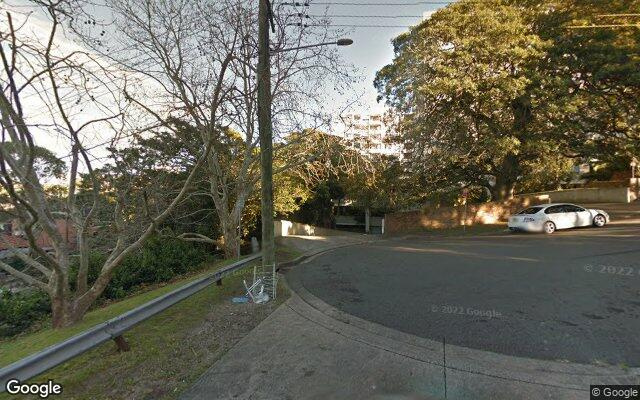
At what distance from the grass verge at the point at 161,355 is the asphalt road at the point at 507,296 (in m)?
1.96

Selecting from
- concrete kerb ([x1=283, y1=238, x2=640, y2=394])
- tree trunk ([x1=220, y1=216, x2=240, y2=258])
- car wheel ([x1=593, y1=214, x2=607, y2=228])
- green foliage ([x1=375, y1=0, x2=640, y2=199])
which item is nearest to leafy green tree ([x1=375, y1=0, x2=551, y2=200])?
green foliage ([x1=375, y1=0, x2=640, y2=199])

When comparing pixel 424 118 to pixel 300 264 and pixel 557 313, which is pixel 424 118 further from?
pixel 557 313

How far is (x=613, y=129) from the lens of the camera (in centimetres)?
1895

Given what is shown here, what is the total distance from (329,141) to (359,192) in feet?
47.0

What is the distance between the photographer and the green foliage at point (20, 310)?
36.7ft

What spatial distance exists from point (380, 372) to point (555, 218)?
56.3 feet

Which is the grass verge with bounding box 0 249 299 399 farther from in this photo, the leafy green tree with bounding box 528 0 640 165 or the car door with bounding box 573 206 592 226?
the leafy green tree with bounding box 528 0 640 165

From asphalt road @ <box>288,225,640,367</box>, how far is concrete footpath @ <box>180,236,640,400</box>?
1.24ft

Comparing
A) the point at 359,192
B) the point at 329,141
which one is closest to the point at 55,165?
the point at 329,141

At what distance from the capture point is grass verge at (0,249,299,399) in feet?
11.0

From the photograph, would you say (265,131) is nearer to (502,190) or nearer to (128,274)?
(128,274)

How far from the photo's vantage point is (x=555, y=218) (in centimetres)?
1677
